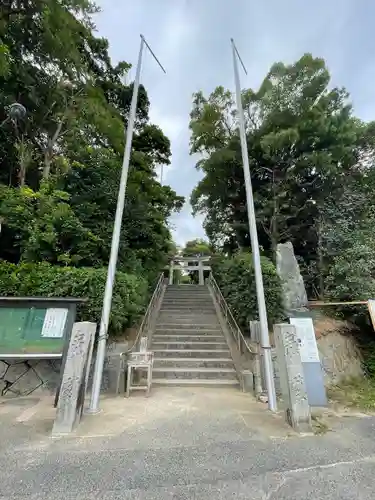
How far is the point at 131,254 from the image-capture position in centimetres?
726

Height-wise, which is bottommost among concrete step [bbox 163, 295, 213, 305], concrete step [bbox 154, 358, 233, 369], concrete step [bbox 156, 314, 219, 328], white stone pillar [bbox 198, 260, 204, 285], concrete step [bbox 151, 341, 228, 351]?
concrete step [bbox 154, 358, 233, 369]

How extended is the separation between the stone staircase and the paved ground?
1.56m

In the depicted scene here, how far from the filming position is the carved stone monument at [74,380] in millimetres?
3021

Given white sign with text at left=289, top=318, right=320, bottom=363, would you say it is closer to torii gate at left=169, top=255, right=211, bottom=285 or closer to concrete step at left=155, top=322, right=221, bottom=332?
concrete step at left=155, top=322, right=221, bottom=332

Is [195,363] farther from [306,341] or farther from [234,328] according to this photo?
[306,341]

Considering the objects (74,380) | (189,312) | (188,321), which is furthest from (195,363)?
(74,380)

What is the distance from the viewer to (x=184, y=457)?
2480 mm

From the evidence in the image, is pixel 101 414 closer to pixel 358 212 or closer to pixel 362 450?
pixel 362 450

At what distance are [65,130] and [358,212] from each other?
1068 centimetres

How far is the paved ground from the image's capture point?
197 cm

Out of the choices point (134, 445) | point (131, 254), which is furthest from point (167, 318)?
point (134, 445)

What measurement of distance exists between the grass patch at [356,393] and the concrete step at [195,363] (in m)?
2.05

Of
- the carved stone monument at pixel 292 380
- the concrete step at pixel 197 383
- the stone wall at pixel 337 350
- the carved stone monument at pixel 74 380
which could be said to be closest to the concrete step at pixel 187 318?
the concrete step at pixel 197 383

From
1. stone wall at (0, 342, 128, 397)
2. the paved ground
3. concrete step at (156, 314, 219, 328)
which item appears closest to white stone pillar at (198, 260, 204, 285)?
concrete step at (156, 314, 219, 328)
